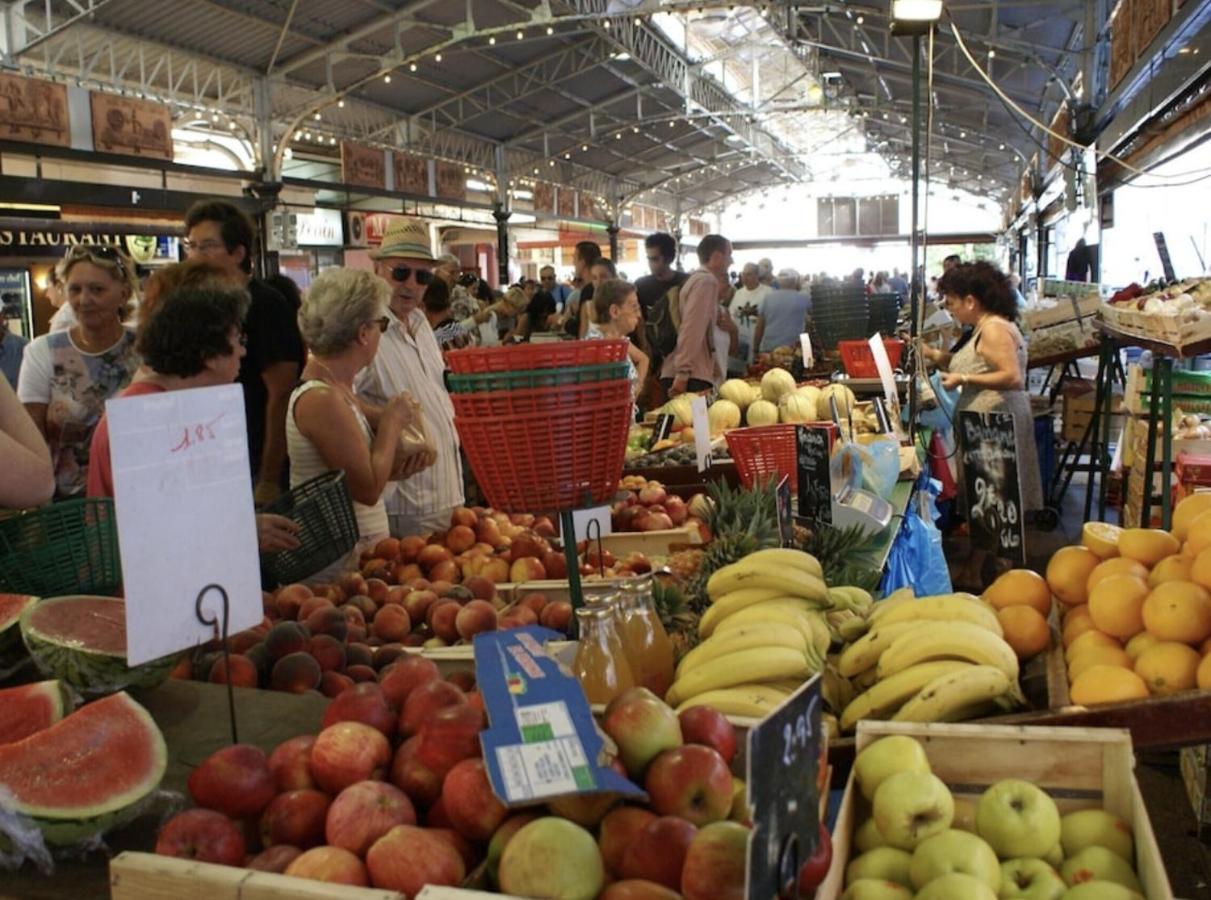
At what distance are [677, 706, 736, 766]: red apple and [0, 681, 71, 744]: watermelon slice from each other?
922 millimetres

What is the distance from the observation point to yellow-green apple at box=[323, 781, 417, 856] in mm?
1221

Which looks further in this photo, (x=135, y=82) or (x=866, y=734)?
(x=135, y=82)

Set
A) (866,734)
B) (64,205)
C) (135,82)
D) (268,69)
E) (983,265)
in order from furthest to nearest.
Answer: (268,69) → (135,82) → (64,205) → (983,265) → (866,734)

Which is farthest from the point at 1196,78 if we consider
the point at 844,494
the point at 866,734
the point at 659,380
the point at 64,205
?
the point at 64,205

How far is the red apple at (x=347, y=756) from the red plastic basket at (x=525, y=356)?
23.9 inches

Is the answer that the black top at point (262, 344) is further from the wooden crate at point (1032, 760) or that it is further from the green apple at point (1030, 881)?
the green apple at point (1030, 881)

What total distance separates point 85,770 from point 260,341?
2.57 m

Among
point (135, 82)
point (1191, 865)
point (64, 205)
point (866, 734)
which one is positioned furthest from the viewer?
point (135, 82)

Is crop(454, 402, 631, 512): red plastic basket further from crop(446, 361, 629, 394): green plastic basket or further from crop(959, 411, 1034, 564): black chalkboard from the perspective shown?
crop(959, 411, 1034, 564): black chalkboard

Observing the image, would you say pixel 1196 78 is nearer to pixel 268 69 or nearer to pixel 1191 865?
pixel 1191 865

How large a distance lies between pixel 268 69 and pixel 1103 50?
10.1 m

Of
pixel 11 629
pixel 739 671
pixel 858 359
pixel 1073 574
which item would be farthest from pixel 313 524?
pixel 858 359

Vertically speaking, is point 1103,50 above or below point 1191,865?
above

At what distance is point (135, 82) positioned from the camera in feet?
42.2
